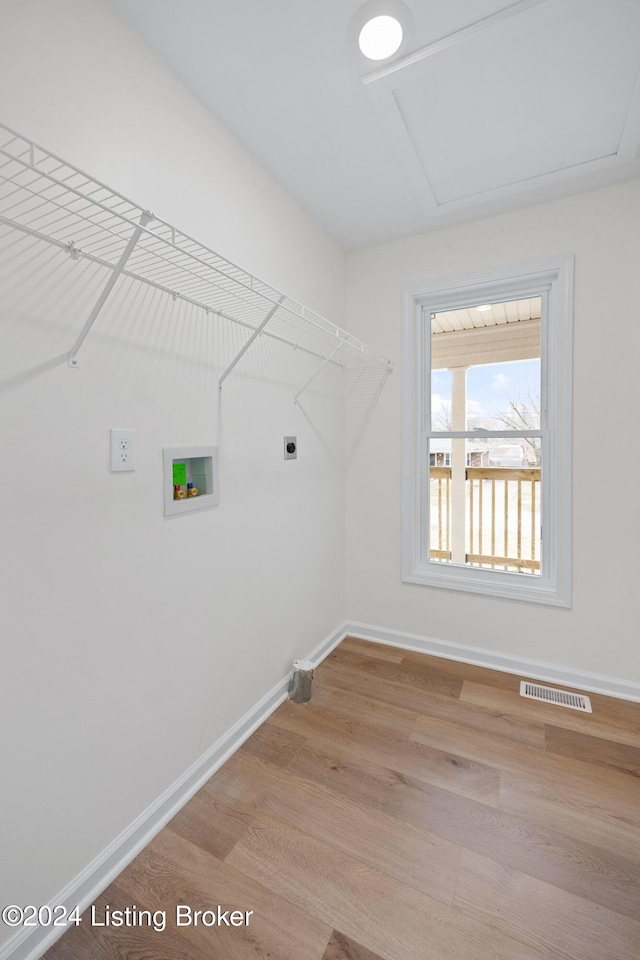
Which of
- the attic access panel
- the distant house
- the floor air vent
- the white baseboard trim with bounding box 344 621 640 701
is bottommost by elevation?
the floor air vent

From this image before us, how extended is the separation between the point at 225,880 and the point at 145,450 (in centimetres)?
127

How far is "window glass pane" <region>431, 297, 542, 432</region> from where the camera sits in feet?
7.71

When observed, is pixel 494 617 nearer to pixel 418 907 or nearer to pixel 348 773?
pixel 348 773

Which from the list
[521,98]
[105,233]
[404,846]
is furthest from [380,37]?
[404,846]

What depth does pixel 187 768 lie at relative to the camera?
59.9 inches

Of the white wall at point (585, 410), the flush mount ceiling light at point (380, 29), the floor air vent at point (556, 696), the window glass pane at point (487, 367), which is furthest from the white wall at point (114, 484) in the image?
the floor air vent at point (556, 696)

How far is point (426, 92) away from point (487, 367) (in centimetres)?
132

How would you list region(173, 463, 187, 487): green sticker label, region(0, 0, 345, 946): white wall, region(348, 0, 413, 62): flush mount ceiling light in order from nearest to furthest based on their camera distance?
region(0, 0, 345, 946): white wall, region(348, 0, 413, 62): flush mount ceiling light, region(173, 463, 187, 487): green sticker label

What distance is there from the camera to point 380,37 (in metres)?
1.29

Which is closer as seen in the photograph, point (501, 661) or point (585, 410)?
point (585, 410)

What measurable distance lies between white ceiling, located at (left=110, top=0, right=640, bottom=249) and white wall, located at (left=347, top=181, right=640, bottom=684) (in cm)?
18

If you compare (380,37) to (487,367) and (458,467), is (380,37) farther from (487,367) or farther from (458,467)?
(458,467)

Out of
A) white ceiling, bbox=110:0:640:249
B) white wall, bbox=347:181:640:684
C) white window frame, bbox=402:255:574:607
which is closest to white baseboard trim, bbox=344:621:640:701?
white wall, bbox=347:181:640:684

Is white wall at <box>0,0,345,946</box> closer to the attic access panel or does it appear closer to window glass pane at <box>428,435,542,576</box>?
the attic access panel
